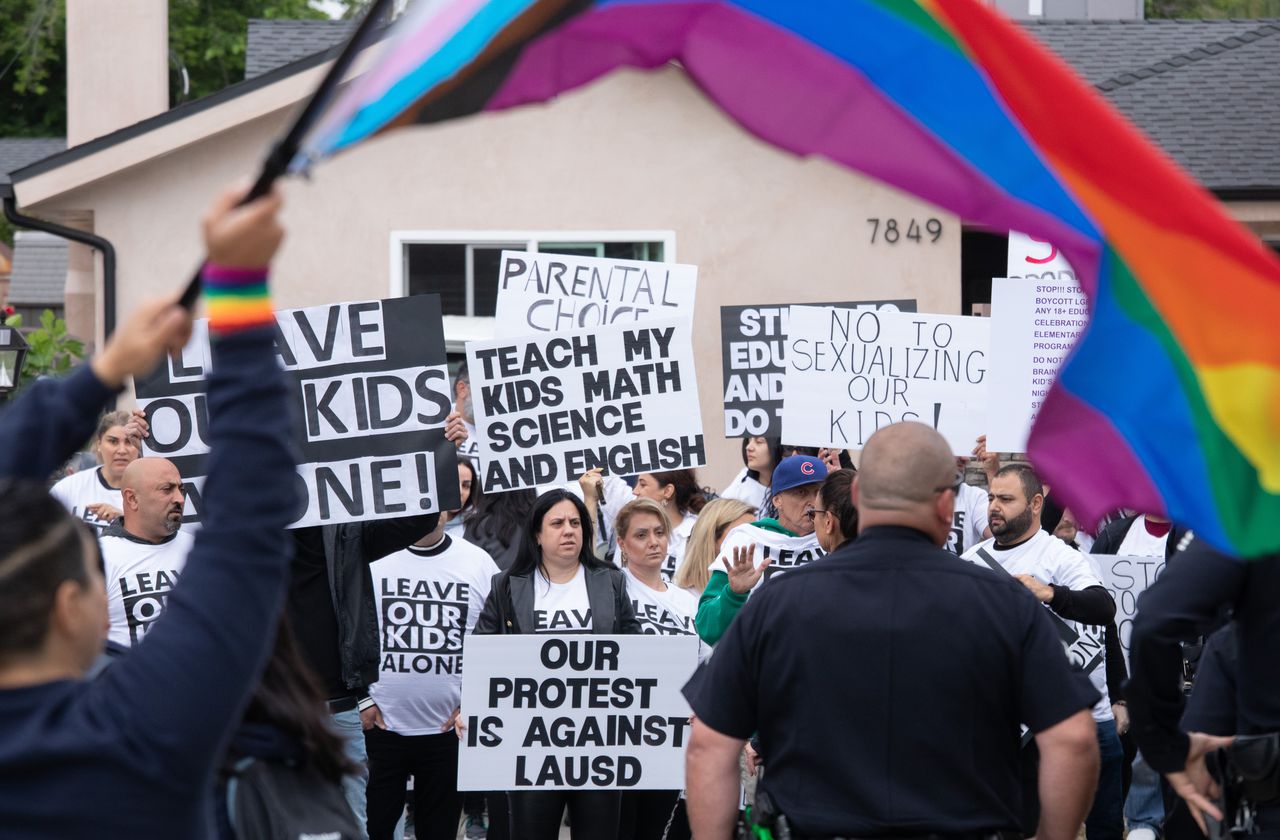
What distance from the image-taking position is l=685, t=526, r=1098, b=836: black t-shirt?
4.19 metres

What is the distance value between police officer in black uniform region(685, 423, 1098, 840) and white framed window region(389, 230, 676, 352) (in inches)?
498

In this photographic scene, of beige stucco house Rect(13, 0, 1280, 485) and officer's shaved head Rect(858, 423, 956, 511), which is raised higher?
beige stucco house Rect(13, 0, 1280, 485)

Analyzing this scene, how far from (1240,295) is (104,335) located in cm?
1473

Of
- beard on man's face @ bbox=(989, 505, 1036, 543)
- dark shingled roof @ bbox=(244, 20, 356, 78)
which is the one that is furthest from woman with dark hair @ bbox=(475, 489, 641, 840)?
dark shingled roof @ bbox=(244, 20, 356, 78)

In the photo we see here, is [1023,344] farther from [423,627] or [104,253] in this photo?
[104,253]

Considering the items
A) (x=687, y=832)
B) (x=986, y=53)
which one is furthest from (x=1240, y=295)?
(x=687, y=832)

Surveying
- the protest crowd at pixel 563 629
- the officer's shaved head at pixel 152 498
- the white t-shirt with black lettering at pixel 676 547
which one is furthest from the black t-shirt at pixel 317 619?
the white t-shirt with black lettering at pixel 676 547

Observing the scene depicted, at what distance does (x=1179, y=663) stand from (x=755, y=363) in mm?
7341

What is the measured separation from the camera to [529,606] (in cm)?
785

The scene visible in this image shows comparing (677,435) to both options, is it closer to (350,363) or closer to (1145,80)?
(350,363)

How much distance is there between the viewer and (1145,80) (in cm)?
2031

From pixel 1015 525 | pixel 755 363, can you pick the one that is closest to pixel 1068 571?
pixel 1015 525

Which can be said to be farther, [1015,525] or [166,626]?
[1015,525]

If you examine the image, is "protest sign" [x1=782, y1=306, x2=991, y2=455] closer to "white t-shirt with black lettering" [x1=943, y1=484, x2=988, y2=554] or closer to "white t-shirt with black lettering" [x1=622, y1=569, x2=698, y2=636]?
"white t-shirt with black lettering" [x1=943, y1=484, x2=988, y2=554]
